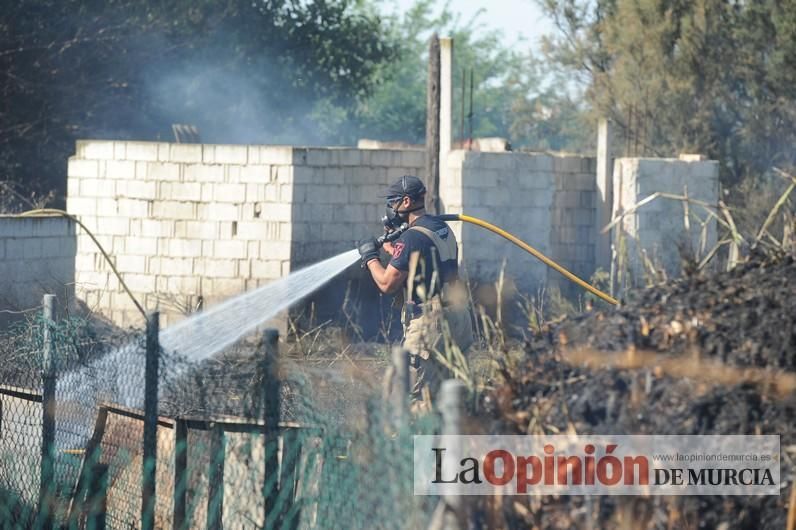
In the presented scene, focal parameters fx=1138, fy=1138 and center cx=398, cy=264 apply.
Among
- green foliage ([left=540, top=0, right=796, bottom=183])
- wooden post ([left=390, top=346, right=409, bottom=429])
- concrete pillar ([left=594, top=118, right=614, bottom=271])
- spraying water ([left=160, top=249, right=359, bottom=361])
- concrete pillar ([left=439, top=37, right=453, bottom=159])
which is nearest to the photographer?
wooden post ([left=390, top=346, right=409, bottom=429])

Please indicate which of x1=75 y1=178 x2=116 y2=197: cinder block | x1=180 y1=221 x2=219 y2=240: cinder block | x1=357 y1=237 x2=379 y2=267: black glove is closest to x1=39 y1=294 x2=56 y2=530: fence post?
x1=357 y1=237 x2=379 y2=267: black glove

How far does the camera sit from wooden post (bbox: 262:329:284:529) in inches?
148

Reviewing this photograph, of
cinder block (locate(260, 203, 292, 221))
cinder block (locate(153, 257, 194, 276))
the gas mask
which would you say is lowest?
cinder block (locate(153, 257, 194, 276))

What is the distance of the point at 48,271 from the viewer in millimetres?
11039

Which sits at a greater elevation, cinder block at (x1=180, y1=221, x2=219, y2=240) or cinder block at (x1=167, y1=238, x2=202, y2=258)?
cinder block at (x1=180, y1=221, x2=219, y2=240)

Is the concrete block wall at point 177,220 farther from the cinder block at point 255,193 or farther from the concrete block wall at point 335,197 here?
the concrete block wall at point 335,197

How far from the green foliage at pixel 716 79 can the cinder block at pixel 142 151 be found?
770cm

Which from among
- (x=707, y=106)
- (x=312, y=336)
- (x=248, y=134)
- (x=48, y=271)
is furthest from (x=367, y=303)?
(x=248, y=134)

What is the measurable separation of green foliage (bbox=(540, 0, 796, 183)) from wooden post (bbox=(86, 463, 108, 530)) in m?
Result: 13.7

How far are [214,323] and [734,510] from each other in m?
7.39

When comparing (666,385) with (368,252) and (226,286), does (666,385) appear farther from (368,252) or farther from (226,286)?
(226,286)

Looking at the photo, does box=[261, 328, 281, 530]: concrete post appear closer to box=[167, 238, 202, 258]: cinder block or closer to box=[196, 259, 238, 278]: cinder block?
box=[196, 259, 238, 278]: cinder block

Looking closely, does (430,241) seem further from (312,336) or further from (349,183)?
(349,183)

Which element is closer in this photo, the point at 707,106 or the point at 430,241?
the point at 430,241
